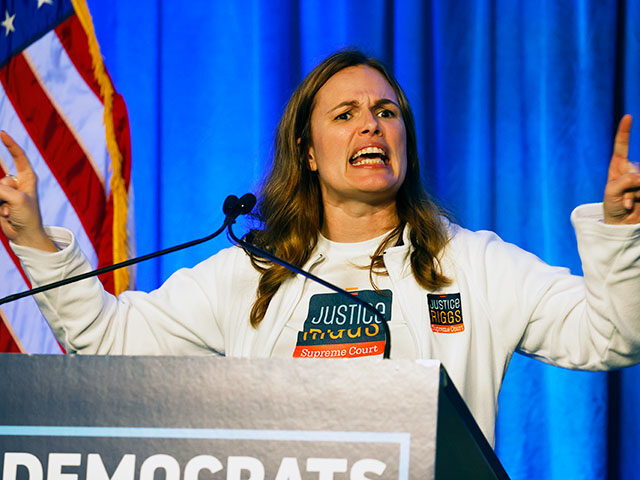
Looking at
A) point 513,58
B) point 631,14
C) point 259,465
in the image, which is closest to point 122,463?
point 259,465

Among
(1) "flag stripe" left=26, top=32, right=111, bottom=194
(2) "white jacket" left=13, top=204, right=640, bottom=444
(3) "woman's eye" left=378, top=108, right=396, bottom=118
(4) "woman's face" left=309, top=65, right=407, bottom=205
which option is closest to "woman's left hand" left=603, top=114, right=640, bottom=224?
(2) "white jacket" left=13, top=204, right=640, bottom=444

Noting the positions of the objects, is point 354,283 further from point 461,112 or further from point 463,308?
point 461,112

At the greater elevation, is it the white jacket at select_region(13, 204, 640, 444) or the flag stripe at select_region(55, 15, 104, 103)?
the flag stripe at select_region(55, 15, 104, 103)

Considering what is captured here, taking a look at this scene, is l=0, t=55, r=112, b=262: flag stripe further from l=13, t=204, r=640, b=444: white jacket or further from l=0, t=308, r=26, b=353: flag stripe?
l=13, t=204, r=640, b=444: white jacket

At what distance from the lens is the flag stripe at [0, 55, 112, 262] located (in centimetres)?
205

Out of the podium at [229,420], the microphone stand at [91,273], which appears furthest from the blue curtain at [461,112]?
the podium at [229,420]

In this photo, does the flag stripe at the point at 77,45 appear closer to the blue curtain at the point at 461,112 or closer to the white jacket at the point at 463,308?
the blue curtain at the point at 461,112

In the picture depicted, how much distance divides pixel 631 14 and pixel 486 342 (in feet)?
3.84

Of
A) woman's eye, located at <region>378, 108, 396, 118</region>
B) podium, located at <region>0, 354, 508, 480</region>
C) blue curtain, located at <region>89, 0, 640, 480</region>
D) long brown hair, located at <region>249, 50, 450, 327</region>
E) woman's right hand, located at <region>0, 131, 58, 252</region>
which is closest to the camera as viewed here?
podium, located at <region>0, 354, 508, 480</region>

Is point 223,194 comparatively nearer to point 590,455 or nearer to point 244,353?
point 244,353

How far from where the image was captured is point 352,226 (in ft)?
5.22

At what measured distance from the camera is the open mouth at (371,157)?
150 cm

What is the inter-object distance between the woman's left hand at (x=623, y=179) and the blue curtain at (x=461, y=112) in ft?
3.08

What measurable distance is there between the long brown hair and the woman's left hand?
51 centimetres
